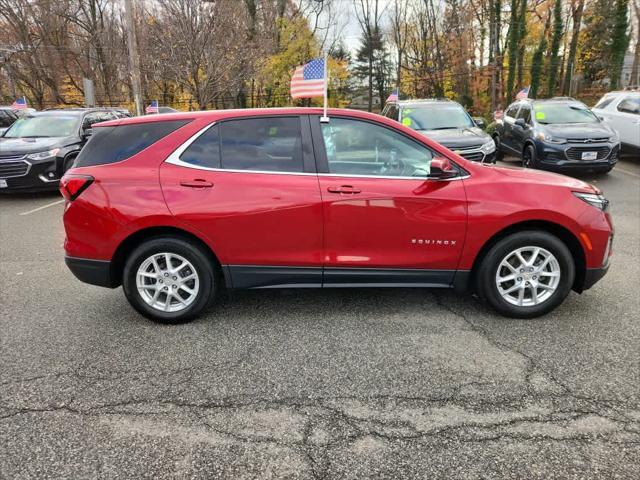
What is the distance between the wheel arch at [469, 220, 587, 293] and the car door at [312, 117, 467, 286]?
0.74 feet

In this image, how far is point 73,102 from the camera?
34.2m

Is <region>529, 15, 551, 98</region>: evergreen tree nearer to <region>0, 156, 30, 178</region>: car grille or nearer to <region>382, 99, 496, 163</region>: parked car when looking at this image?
<region>382, 99, 496, 163</region>: parked car

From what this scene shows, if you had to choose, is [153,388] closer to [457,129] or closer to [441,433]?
[441,433]

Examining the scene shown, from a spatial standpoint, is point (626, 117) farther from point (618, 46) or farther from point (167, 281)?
point (618, 46)

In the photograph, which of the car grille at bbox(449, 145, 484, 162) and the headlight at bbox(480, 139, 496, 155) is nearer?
the car grille at bbox(449, 145, 484, 162)

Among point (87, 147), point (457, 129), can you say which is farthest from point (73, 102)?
point (87, 147)

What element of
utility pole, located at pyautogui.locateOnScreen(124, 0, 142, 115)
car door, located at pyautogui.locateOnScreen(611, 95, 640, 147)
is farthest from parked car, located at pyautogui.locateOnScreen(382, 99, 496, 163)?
utility pole, located at pyautogui.locateOnScreen(124, 0, 142, 115)

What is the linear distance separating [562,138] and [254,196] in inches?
346

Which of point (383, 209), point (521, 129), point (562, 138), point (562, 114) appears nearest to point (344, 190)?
point (383, 209)

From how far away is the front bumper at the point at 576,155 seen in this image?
1014cm

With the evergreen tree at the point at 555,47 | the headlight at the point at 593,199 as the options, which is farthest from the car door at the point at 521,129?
the evergreen tree at the point at 555,47

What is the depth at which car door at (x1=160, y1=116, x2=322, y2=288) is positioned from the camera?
3.71m

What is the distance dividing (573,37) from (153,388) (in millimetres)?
36786

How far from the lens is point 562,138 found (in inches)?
403
